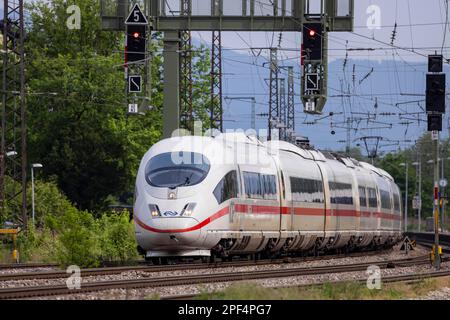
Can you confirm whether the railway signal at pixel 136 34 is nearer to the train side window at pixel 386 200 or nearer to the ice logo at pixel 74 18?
the train side window at pixel 386 200

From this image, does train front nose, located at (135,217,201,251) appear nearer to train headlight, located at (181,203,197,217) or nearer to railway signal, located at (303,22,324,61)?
train headlight, located at (181,203,197,217)

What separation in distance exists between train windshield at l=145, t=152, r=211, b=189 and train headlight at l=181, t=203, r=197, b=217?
525mm

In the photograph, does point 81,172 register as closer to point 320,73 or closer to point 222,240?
point 320,73

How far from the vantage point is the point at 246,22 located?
3638cm

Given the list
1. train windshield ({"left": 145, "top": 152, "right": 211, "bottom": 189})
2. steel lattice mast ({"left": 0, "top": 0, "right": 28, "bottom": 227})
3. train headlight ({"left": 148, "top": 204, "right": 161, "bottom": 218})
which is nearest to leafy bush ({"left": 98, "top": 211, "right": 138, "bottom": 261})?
steel lattice mast ({"left": 0, "top": 0, "right": 28, "bottom": 227})

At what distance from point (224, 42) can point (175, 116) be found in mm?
22110

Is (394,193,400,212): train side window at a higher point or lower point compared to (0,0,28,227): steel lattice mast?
lower

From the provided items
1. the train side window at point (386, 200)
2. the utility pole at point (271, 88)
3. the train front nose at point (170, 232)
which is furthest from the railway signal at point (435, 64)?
the train side window at point (386, 200)

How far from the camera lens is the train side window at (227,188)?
2833cm

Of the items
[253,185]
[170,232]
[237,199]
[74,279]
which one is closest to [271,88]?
[253,185]

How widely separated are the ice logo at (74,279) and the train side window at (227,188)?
406 centimetres


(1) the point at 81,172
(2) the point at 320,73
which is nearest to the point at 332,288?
(2) the point at 320,73

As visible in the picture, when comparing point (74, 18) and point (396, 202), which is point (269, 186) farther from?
point (74, 18)

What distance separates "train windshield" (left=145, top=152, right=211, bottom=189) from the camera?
90.7 ft
